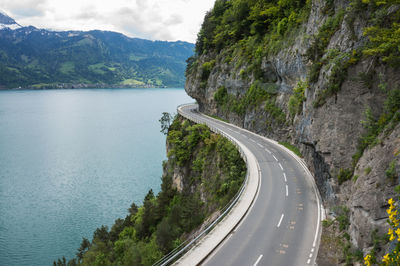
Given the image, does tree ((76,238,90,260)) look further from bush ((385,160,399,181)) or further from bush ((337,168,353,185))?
bush ((385,160,399,181))

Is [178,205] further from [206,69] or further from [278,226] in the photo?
[206,69]

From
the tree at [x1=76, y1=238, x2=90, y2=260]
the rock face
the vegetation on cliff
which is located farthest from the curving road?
the tree at [x1=76, y1=238, x2=90, y2=260]

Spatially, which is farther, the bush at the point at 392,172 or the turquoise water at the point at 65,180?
the turquoise water at the point at 65,180

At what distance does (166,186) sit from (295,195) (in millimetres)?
24074

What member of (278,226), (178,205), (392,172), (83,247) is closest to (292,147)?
(178,205)

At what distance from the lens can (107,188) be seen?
2087 inches

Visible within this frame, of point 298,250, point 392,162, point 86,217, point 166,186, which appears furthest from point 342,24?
point 86,217

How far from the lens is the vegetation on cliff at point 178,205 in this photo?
2381 cm

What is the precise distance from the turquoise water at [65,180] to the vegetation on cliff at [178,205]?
235 inches

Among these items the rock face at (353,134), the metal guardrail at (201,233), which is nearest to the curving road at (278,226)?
the metal guardrail at (201,233)

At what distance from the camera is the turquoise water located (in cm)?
Result: 3744

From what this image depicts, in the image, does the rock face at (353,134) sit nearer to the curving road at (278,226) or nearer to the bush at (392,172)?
the bush at (392,172)

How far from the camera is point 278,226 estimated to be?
16297 mm

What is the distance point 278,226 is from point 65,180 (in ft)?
172
